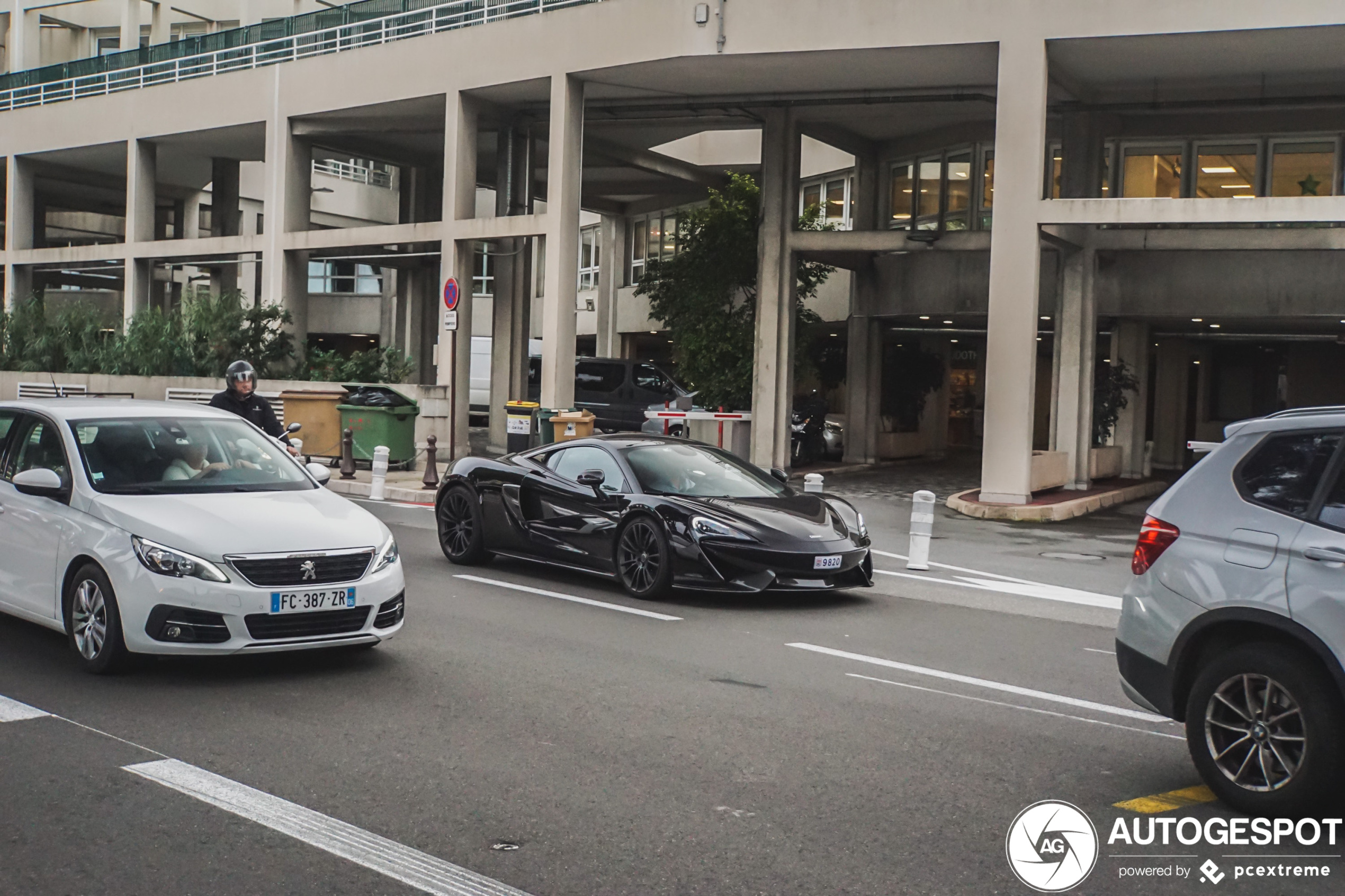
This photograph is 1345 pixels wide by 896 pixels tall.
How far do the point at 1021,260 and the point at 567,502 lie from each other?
446 inches

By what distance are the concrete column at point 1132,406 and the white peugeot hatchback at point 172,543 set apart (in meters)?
22.0

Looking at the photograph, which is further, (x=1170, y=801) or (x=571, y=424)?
(x=571, y=424)

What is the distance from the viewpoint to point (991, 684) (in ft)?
26.4

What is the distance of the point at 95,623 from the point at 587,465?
5.10m

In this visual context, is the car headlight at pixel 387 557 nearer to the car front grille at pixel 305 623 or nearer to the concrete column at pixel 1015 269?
the car front grille at pixel 305 623

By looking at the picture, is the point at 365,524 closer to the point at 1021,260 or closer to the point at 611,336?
the point at 1021,260

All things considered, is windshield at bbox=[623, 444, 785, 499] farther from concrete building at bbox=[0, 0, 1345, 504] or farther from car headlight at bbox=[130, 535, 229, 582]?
concrete building at bbox=[0, 0, 1345, 504]

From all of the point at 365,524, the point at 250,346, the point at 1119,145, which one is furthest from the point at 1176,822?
the point at 250,346

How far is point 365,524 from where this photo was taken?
7.89 metres

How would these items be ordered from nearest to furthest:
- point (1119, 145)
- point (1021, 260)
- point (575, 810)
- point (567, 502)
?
point (575, 810), point (567, 502), point (1021, 260), point (1119, 145)

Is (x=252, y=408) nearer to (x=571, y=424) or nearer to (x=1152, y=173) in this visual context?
(x=571, y=424)

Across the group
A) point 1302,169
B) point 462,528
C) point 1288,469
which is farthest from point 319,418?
point 1288,469

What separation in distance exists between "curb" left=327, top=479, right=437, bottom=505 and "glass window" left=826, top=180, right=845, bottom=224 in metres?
16.3

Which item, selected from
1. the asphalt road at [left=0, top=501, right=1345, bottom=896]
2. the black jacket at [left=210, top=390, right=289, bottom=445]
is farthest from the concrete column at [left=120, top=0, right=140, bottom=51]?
the asphalt road at [left=0, top=501, right=1345, bottom=896]
